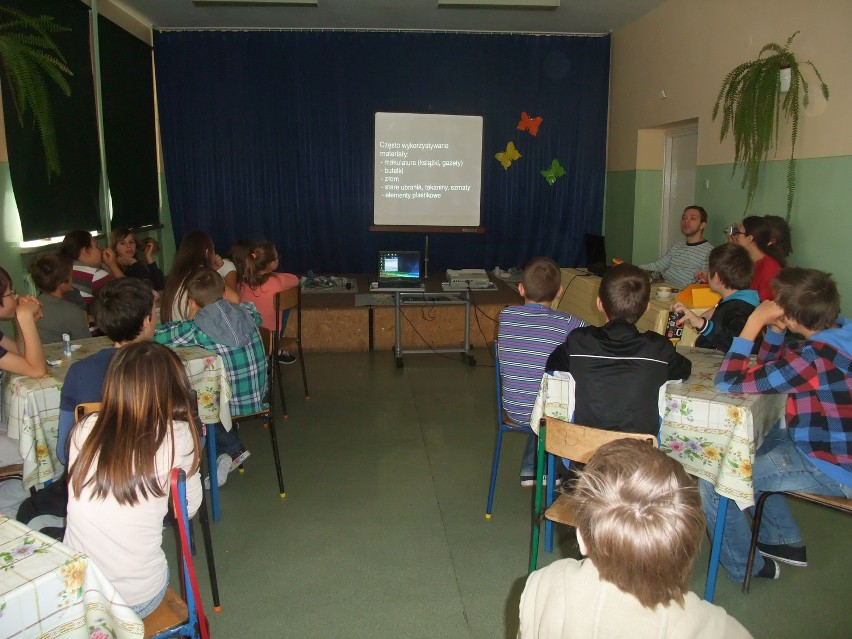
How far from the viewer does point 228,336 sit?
2.85 metres

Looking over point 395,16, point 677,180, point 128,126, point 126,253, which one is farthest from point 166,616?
point 395,16

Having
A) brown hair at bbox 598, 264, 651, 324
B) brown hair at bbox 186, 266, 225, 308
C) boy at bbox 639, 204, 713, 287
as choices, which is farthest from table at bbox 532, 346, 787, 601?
boy at bbox 639, 204, 713, 287

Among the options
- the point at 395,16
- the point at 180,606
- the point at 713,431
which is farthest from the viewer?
the point at 395,16

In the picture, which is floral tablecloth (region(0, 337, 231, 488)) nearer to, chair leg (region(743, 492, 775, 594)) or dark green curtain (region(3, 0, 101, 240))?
chair leg (region(743, 492, 775, 594))

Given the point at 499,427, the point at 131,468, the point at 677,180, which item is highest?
the point at 677,180

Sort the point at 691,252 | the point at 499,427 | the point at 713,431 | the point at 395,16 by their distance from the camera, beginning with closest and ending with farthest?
the point at 713,431
the point at 499,427
the point at 691,252
the point at 395,16

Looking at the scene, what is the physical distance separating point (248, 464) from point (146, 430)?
183 centimetres

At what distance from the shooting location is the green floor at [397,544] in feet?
7.09

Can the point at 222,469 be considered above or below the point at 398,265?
below

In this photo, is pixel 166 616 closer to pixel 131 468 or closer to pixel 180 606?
pixel 180 606

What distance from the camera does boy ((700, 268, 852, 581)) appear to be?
1988 millimetres

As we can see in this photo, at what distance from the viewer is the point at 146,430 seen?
5.24ft

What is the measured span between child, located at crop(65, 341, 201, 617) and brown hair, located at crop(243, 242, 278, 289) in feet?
8.33

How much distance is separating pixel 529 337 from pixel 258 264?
2214mm
